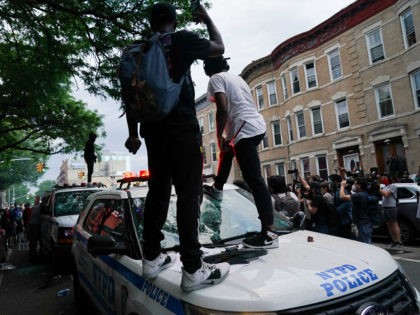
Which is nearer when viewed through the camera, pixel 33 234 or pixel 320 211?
pixel 320 211

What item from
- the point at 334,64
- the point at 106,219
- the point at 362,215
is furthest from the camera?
the point at 334,64

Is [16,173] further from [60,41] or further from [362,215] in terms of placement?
[362,215]

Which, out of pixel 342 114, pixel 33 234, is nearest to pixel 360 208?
pixel 33 234

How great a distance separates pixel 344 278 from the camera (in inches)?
81.6

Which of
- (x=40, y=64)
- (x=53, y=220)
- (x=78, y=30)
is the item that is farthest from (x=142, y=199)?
(x=40, y=64)

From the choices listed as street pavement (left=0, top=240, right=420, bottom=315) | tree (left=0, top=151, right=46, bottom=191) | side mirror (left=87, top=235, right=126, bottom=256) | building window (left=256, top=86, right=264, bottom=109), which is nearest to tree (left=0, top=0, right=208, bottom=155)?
street pavement (left=0, top=240, right=420, bottom=315)

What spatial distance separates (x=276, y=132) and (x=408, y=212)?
17633mm

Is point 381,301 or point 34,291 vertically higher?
point 381,301

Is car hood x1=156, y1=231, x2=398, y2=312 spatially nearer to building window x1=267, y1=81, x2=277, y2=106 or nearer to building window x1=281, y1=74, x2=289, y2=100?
building window x1=281, y1=74, x2=289, y2=100

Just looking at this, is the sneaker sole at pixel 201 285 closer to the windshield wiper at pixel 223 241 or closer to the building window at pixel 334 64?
the windshield wiper at pixel 223 241

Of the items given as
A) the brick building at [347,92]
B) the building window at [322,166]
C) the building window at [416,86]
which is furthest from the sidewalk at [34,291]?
the building window at [322,166]

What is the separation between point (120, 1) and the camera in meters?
7.61

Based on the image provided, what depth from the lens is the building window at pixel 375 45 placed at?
18.4m

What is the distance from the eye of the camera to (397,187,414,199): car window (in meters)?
9.50
